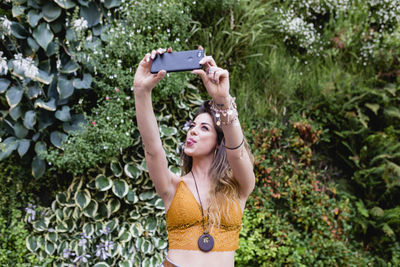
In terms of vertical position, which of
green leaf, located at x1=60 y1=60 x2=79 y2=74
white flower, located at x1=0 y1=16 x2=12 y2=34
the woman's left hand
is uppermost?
white flower, located at x1=0 y1=16 x2=12 y2=34

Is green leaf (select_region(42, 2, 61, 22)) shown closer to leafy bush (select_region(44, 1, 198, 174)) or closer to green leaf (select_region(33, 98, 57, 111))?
leafy bush (select_region(44, 1, 198, 174))

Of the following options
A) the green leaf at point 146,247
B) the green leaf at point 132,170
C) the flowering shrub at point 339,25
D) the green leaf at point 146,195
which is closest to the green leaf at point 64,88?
the green leaf at point 132,170

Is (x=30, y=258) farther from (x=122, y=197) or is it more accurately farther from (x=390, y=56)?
(x=390, y=56)

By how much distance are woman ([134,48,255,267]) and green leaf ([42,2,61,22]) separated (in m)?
2.54

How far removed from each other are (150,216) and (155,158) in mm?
2339

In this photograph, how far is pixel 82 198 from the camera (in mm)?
3912

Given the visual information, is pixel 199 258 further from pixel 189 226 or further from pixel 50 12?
pixel 50 12

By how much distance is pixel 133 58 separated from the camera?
13.6 feet

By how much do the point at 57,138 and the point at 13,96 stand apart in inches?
23.2

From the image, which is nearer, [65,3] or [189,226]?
[189,226]

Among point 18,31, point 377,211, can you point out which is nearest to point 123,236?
point 18,31

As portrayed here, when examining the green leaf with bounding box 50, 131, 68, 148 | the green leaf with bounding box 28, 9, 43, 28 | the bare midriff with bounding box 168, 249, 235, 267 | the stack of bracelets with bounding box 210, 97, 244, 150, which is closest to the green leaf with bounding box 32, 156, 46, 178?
the green leaf with bounding box 50, 131, 68, 148

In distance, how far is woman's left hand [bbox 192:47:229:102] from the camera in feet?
5.36

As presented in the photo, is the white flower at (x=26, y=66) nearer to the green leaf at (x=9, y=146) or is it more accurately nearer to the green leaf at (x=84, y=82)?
the green leaf at (x=84, y=82)
